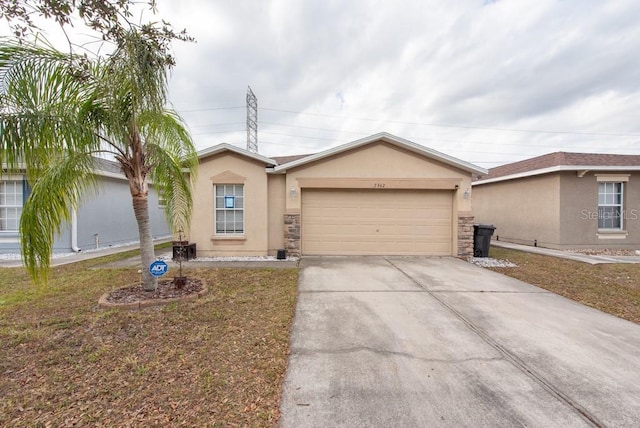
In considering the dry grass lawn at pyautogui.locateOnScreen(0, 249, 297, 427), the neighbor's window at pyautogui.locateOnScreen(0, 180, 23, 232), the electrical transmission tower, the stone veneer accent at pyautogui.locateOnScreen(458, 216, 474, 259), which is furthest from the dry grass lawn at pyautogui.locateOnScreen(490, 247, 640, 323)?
the electrical transmission tower

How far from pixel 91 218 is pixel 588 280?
1634 cm

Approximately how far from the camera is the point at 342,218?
10062 mm

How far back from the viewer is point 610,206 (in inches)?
464

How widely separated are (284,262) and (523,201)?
1149cm

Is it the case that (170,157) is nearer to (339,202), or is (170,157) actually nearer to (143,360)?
(143,360)

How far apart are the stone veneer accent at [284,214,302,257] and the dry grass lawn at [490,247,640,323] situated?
5.98 metres

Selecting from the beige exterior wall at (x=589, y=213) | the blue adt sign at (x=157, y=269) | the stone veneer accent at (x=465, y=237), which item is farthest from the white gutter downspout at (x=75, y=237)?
the beige exterior wall at (x=589, y=213)

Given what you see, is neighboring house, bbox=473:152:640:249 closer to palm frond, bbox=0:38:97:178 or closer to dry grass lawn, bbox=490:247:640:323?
dry grass lawn, bbox=490:247:640:323

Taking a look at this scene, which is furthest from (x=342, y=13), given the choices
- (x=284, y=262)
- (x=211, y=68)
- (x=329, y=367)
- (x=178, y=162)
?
(x=329, y=367)

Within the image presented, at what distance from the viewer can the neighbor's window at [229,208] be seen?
9.84m

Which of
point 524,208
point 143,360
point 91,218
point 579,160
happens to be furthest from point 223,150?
point 579,160

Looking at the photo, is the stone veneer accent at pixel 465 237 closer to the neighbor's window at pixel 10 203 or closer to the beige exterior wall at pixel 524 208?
the beige exterior wall at pixel 524 208

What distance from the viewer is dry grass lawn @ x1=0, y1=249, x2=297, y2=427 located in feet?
7.94

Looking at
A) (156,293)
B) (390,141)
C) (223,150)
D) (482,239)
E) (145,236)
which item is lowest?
(156,293)
